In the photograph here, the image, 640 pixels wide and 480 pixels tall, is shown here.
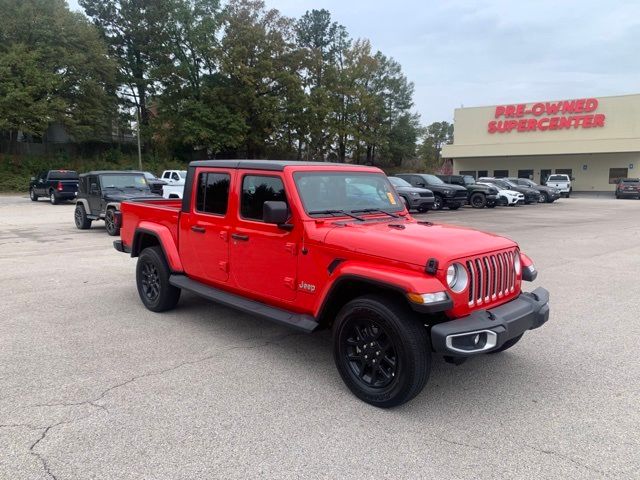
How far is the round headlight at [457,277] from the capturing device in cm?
348

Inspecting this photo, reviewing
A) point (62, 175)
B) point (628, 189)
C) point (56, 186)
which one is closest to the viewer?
point (56, 186)

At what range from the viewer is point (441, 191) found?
2338cm

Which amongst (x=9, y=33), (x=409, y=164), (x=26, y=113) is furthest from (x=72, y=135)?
(x=409, y=164)

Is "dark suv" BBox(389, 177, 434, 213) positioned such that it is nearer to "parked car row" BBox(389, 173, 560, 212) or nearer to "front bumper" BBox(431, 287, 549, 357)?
"parked car row" BBox(389, 173, 560, 212)

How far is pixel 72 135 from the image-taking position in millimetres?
40156

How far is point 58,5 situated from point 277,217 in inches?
1805

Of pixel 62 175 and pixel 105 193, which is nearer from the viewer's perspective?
pixel 105 193

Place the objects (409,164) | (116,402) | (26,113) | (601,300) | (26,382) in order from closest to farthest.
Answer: (116,402)
(26,382)
(601,300)
(26,113)
(409,164)

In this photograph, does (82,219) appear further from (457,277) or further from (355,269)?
(457,277)

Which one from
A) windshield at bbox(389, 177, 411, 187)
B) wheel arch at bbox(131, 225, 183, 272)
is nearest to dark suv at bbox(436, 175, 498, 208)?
windshield at bbox(389, 177, 411, 187)

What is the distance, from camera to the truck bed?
5.75 meters

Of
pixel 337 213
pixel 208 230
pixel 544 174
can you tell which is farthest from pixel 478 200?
pixel 544 174

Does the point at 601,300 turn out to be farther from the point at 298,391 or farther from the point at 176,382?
the point at 176,382

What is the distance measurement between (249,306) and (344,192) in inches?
55.7
